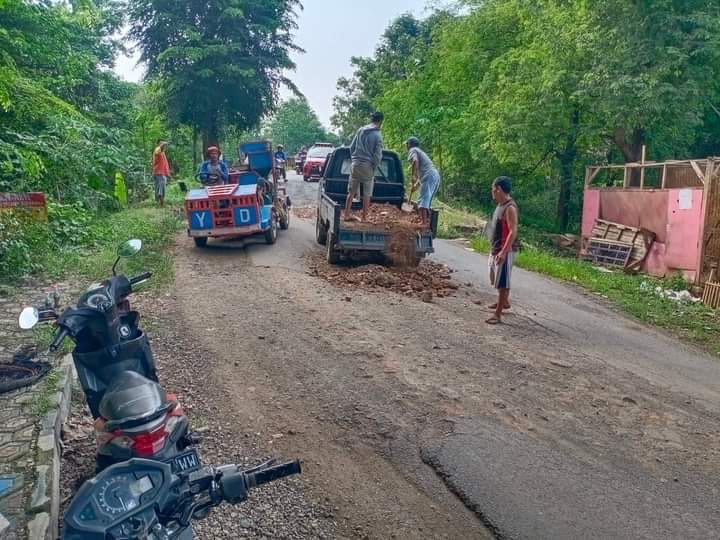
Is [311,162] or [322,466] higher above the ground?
[311,162]

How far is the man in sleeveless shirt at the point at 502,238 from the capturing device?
6957 millimetres

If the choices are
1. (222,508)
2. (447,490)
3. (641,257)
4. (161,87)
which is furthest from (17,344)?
(161,87)

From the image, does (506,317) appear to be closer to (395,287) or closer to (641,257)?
(395,287)

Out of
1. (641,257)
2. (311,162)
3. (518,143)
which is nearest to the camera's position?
(641,257)

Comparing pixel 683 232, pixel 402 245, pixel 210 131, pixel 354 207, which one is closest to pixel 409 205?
pixel 354 207

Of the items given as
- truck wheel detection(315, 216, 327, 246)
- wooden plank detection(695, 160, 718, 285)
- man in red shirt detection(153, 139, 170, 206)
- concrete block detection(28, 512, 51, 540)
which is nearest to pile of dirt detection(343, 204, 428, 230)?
truck wheel detection(315, 216, 327, 246)

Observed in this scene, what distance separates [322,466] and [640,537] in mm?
1929

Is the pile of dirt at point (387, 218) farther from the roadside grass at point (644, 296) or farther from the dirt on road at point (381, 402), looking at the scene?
the roadside grass at point (644, 296)

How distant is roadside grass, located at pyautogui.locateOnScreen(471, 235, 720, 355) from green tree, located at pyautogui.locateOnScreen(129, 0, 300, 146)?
606 inches

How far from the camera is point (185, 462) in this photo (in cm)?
238

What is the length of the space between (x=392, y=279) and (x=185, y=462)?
21.4 feet

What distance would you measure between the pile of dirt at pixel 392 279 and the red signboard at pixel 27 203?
4450 mm

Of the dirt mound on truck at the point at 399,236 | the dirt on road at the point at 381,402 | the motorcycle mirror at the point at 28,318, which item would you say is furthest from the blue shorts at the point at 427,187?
the motorcycle mirror at the point at 28,318

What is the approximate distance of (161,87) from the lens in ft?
81.3
